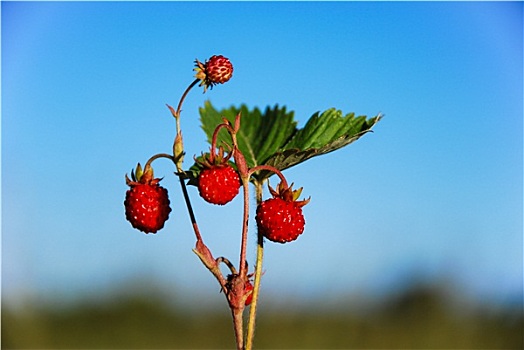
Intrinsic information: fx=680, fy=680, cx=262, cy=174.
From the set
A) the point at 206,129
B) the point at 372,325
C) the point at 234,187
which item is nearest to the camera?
the point at 234,187

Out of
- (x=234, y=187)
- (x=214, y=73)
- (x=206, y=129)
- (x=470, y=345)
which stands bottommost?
(x=234, y=187)

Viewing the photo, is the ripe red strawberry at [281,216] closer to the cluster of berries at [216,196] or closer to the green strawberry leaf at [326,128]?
the cluster of berries at [216,196]

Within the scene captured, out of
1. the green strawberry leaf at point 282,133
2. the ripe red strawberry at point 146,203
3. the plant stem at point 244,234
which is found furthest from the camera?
the green strawberry leaf at point 282,133

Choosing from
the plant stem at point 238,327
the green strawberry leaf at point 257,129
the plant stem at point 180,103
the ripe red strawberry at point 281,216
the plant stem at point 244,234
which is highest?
the green strawberry leaf at point 257,129

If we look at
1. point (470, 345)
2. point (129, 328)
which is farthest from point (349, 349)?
point (129, 328)

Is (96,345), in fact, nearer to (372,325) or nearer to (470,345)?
(372,325)

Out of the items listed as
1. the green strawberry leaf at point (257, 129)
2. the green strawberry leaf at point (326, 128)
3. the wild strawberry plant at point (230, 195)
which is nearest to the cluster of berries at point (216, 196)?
the wild strawberry plant at point (230, 195)
